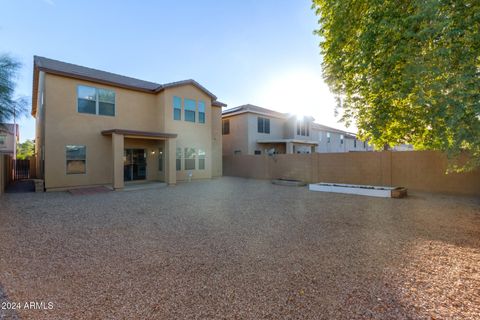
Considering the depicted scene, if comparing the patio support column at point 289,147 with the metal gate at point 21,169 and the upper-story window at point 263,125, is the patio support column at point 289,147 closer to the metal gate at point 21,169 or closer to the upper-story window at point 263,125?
the upper-story window at point 263,125

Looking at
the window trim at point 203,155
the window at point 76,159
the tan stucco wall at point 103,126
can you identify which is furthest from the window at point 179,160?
the window at point 76,159

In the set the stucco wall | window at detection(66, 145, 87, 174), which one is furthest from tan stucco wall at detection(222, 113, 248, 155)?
window at detection(66, 145, 87, 174)

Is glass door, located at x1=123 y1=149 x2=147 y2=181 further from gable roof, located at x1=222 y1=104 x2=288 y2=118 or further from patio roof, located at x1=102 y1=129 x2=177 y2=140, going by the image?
gable roof, located at x1=222 y1=104 x2=288 y2=118

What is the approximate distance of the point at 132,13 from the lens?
10477mm

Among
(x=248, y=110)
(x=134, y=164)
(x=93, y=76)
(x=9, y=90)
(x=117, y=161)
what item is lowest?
(x=134, y=164)

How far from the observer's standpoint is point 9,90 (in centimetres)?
1010

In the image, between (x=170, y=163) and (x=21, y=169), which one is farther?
(x=21, y=169)

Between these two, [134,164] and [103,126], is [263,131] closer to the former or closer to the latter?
[134,164]

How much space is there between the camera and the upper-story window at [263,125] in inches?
860

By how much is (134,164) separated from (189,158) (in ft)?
11.5

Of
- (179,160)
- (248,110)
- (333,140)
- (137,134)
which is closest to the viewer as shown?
(137,134)

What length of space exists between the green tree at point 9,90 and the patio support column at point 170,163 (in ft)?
22.3

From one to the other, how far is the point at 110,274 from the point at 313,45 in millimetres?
10569

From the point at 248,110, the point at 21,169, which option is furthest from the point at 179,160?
the point at 21,169
